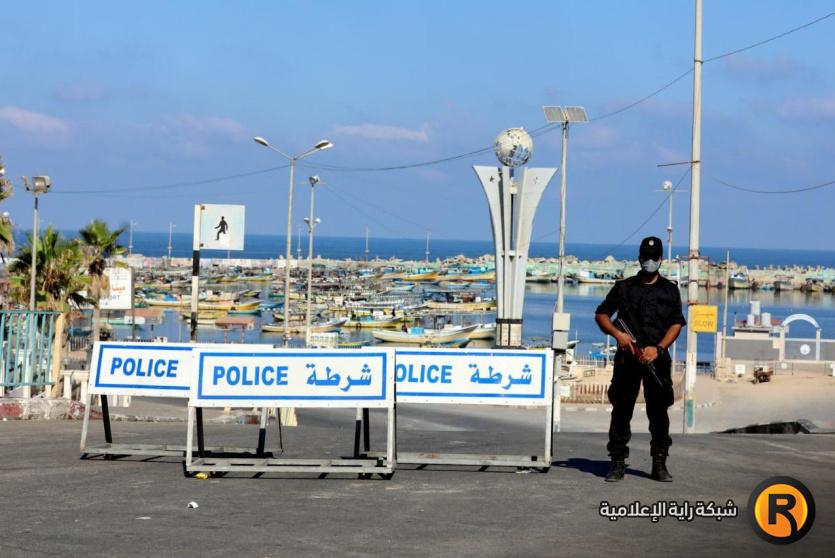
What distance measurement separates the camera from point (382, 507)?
32.1ft

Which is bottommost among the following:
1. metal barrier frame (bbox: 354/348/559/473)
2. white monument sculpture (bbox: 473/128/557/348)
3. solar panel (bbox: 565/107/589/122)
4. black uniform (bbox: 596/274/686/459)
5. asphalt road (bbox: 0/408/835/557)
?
asphalt road (bbox: 0/408/835/557)

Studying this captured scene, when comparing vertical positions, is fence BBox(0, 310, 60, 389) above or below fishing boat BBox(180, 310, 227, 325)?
above

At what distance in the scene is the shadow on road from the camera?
11.6 metres

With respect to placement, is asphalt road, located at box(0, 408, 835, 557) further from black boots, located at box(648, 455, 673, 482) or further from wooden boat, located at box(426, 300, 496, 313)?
wooden boat, located at box(426, 300, 496, 313)

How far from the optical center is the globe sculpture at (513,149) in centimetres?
4353

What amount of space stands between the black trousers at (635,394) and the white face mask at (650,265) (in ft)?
2.44

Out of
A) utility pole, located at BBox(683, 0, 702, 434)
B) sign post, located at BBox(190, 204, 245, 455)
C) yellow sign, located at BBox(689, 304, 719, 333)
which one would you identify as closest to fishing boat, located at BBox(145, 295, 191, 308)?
utility pole, located at BBox(683, 0, 702, 434)

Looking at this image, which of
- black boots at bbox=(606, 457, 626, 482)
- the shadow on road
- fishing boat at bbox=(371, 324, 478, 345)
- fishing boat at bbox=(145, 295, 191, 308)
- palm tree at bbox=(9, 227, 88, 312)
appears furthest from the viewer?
fishing boat at bbox=(145, 295, 191, 308)

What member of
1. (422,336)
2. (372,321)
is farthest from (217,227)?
(372,321)

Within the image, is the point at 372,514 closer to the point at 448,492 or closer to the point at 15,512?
the point at 448,492

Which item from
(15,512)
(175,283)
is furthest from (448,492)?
(175,283)

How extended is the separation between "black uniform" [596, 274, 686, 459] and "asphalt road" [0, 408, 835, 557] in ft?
2.41

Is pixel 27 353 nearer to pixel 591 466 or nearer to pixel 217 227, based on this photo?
pixel 217 227

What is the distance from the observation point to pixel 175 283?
638 feet
